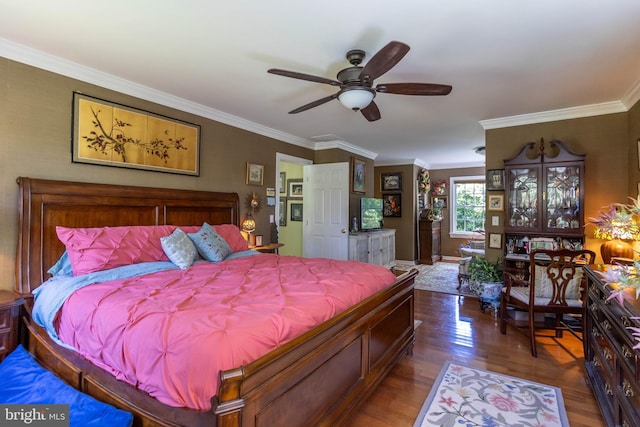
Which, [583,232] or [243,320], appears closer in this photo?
[243,320]

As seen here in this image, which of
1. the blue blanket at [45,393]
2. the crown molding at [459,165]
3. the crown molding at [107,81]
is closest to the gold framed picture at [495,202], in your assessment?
the crown molding at [107,81]

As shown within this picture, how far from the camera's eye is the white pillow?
2.96 m

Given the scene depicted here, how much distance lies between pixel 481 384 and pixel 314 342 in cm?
166

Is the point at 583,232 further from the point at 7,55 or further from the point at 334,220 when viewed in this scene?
the point at 7,55

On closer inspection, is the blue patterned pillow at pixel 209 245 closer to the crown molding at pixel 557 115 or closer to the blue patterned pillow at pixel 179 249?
the blue patterned pillow at pixel 179 249

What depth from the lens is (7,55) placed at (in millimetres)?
2426

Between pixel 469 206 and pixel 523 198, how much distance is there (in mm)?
4467

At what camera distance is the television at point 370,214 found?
593 centimetres

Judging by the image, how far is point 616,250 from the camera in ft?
10.3

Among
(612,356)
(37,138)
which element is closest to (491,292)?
(612,356)

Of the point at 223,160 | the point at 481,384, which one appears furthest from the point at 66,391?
the point at 223,160

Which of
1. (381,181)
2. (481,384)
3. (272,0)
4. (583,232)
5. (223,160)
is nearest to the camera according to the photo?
(272,0)

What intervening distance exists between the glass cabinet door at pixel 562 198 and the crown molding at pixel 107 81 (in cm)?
387

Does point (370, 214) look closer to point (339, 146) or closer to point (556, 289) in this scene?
point (339, 146)
